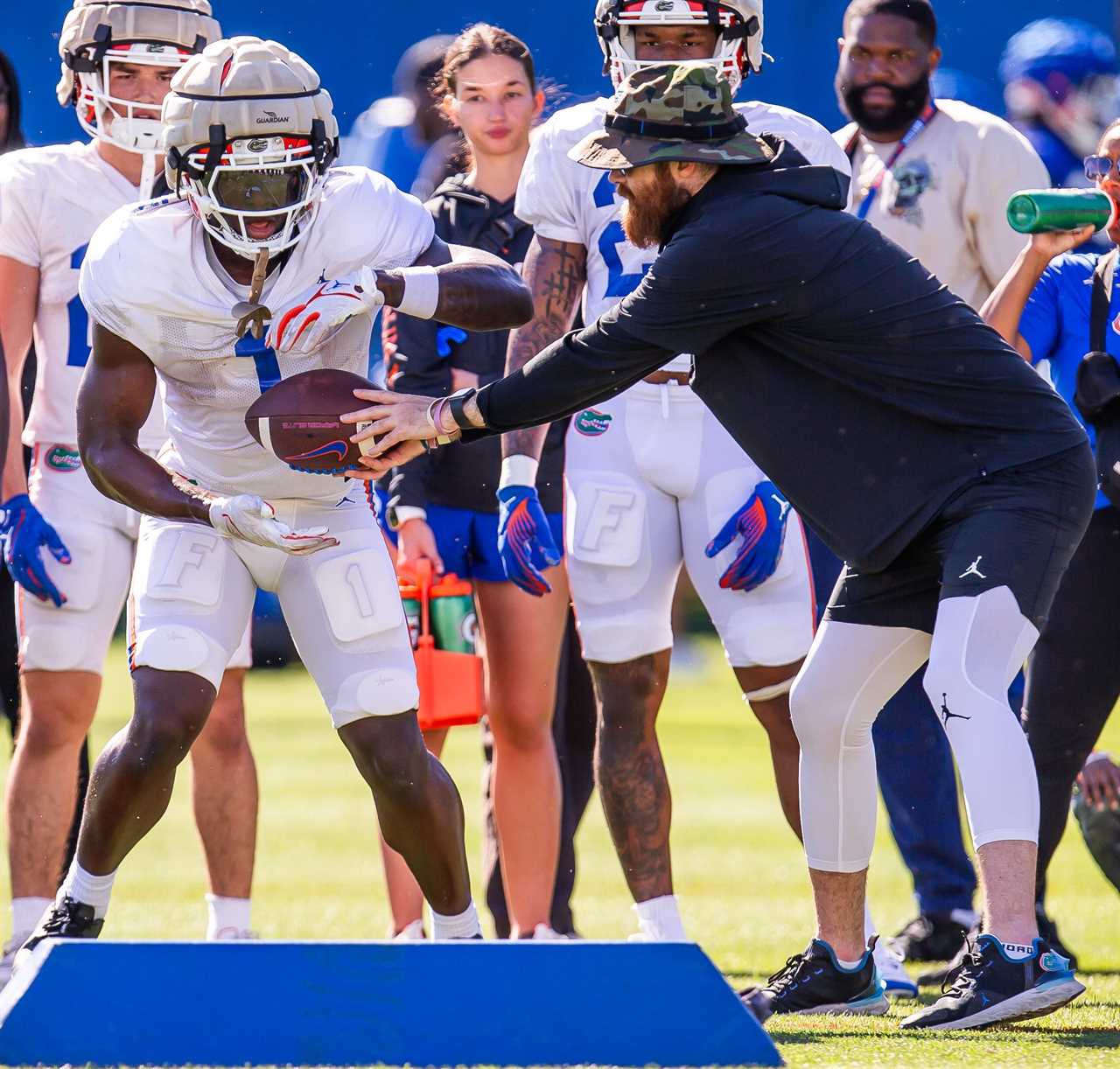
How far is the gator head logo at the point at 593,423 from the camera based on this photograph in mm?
5004

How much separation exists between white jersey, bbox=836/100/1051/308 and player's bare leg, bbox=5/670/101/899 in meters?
2.40

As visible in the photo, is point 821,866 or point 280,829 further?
point 280,829

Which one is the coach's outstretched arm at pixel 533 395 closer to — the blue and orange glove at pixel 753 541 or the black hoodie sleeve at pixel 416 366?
the blue and orange glove at pixel 753 541

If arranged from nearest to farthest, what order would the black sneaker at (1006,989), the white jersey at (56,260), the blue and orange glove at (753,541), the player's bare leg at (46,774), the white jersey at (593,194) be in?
the black sneaker at (1006,989) → the blue and orange glove at (753,541) → the white jersey at (593,194) → the player's bare leg at (46,774) → the white jersey at (56,260)

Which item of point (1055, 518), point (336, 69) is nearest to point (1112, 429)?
point (1055, 518)

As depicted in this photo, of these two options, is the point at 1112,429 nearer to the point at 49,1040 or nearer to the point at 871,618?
the point at 871,618

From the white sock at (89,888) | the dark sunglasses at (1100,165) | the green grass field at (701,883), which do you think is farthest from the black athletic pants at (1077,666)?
the white sock at (89,888)

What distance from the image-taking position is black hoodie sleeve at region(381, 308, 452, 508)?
18.2ft

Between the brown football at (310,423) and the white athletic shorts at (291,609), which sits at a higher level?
the brown football at (310,423)

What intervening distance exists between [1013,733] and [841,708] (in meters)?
0.42

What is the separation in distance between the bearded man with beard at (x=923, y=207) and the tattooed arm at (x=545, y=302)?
943 mm

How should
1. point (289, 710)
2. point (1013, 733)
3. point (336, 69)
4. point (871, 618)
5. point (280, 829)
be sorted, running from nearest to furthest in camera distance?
1. point (1013, 733)
2. point (871, 618)
3. point (336, 69)
4. point (280, 829)
5. point (289, 710)

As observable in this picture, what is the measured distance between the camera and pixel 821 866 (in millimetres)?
4246

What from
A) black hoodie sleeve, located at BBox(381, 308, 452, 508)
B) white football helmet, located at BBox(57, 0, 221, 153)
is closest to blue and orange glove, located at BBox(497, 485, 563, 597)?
black hoodie sleeve, located at BBox(381, 308, 452, 508)
